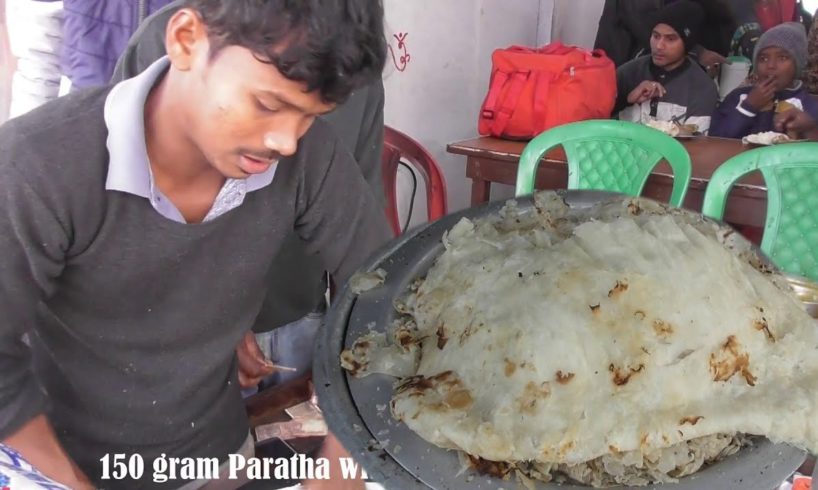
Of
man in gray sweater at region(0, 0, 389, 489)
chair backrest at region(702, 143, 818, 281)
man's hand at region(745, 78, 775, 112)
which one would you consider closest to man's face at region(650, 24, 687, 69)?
man's hand at region(745, 78, 775, 112)

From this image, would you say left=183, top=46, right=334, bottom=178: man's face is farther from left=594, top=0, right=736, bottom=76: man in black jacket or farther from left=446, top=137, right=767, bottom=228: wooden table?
left=594, top=0, right=736, bottom=76: man in black jacket

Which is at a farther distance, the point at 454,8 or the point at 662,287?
the point at 454,8

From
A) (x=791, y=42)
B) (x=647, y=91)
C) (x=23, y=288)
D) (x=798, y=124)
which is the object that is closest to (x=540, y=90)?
(x=647, y=91)

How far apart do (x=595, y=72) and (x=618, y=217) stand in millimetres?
2286

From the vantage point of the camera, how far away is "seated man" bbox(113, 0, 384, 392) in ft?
3.28

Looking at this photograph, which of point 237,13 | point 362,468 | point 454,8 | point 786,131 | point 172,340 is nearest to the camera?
point 362,468

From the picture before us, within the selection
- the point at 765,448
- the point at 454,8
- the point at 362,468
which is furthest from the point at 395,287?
the point at 454,8

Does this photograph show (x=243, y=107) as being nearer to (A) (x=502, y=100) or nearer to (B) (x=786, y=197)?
(B) (x=786, y=197)

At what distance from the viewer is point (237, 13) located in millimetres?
528

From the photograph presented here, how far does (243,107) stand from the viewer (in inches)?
22.9

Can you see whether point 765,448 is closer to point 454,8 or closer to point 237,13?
point 237,13

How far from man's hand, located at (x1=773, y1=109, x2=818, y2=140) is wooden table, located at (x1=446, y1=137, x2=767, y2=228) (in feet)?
0.69

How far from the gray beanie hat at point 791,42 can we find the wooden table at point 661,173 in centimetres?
54

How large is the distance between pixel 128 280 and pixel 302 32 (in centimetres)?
38
